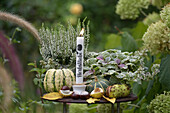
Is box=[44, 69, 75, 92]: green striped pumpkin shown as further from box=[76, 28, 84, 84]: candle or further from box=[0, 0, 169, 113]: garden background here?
box=[0, 0, 169, 113]: garden background

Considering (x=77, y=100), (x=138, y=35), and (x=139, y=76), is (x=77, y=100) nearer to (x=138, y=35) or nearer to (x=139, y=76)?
(x=139, y=76)

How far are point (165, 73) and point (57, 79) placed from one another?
1.71 ft

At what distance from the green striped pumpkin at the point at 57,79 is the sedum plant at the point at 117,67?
9 centimetres

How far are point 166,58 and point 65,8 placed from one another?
2127mm

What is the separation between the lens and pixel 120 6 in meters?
1.77

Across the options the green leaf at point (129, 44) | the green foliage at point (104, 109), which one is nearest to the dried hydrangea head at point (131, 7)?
the green leaf at point (129, 44)

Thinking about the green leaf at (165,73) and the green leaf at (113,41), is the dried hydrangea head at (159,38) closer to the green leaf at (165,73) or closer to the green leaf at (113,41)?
the green leaf at (165,73)

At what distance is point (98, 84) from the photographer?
119 centimetres

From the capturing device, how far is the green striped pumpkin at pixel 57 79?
1.21 metres

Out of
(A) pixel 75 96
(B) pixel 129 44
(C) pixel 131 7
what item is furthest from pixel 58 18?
(A) pixel 75 96

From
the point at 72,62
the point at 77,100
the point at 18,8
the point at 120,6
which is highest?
the point at 18,8

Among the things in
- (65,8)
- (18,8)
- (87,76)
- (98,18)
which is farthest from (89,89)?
(98,18)

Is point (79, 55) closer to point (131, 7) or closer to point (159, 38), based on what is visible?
point (159, 38)

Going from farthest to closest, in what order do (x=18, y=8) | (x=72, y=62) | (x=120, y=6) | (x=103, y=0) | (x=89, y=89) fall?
(x=103, y=0)
(x=18, y=8)
(x=120, y=6)
(x=72, y=62)
(x=89, y=89)
